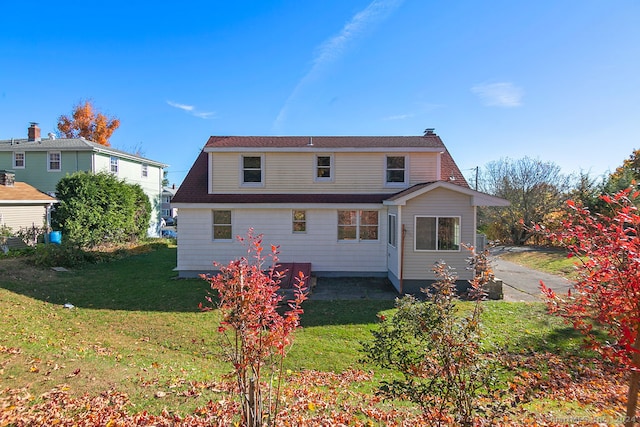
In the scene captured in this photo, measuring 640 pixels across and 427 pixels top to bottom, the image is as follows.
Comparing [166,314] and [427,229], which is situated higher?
[427,229]

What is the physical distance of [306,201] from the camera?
13906mm

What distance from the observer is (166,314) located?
9492 mm

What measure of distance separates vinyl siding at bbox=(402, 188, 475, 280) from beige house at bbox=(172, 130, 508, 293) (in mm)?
1099

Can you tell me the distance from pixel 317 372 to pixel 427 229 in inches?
290

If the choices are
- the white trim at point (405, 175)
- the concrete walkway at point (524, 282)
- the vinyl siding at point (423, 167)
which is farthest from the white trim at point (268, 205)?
the concrete walkway at point (524, 282)

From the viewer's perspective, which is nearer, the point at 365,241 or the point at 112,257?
the point at 365,241

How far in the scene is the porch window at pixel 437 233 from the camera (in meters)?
11.7

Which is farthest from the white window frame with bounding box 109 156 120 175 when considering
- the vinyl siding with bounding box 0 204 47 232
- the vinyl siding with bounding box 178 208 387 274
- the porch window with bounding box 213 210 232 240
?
the porch window with bounding box 213 210 232 240

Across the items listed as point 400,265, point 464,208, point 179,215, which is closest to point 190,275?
point 179,215

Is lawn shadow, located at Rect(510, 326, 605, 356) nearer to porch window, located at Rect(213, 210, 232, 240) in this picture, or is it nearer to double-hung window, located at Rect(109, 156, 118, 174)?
porch window, located at Rect(213, 210, 232, 240)

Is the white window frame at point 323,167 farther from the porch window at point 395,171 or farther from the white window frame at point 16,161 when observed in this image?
the white window frame at point 16,161

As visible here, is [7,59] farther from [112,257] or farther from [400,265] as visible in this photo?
[400,265]

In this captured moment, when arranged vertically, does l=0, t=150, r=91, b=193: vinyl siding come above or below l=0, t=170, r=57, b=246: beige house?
above

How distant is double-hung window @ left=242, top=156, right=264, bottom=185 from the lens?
48.2 feet
